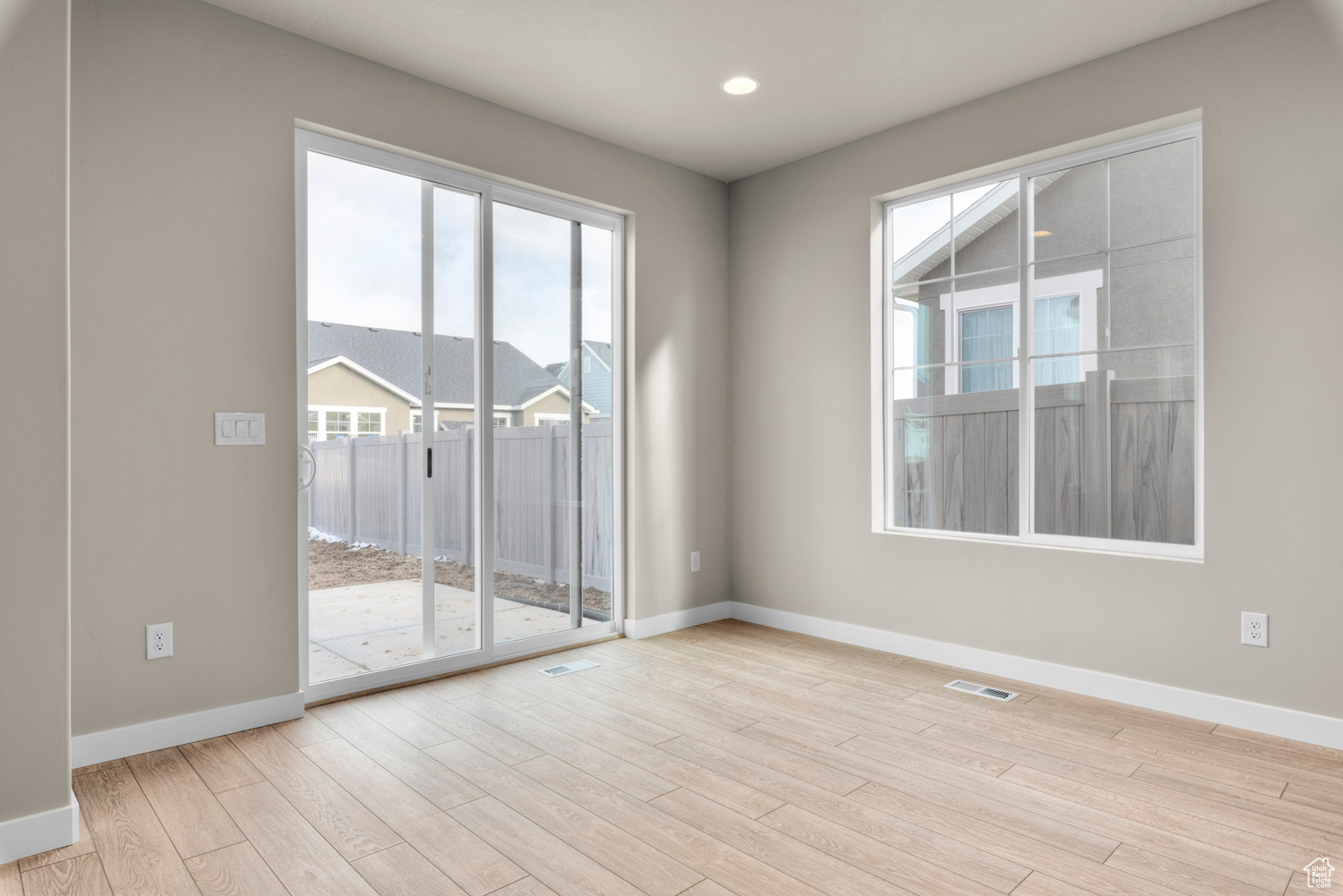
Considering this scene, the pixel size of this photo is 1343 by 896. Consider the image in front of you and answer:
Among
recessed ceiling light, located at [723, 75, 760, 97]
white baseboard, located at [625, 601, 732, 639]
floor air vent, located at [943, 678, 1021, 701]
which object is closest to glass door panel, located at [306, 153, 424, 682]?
white baseboard, located at [625, 601, 732, 639]

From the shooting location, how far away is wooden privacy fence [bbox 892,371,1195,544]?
10.3ft

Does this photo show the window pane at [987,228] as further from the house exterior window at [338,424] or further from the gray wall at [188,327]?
the house exterior window at [338,424]

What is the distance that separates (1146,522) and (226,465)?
367 cm

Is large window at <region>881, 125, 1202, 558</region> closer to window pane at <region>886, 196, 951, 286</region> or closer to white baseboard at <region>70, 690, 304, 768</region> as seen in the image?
window pane at <region>886, 196, 951, 286</region>

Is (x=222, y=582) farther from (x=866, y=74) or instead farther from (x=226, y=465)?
(x=866, y=74)

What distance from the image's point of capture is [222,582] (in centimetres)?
281

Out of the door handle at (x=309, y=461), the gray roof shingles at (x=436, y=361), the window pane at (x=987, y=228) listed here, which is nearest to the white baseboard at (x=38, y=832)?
the door handle at (x=309, y=461)

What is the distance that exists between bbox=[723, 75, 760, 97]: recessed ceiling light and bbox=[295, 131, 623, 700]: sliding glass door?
1.04 metres

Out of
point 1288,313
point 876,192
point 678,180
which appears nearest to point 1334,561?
point 1288,313

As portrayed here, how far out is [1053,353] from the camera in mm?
3453

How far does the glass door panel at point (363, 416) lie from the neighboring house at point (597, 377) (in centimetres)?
98

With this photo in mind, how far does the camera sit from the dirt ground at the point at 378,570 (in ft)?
10.3

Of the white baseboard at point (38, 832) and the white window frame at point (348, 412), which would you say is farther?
the white window frame at point (348, 412)

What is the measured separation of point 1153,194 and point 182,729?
432 cm
